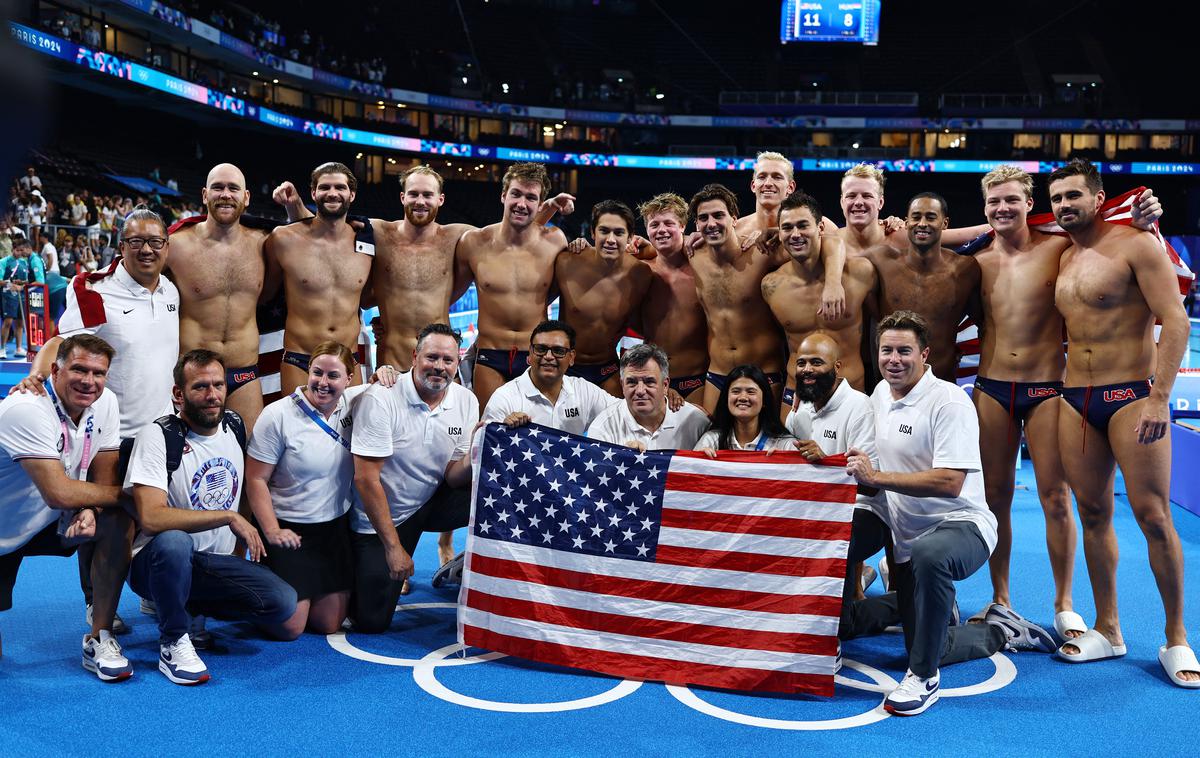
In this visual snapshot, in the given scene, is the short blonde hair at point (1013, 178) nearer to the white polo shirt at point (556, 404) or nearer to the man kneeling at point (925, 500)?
the man kneeling at point (925, 500)

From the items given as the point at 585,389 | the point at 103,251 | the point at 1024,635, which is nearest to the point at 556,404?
the point at 585,389

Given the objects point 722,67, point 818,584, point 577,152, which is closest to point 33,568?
point 818,584

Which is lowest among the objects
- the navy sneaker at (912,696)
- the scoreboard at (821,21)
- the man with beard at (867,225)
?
the navy sneaker at (912,696)

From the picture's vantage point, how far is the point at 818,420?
498 centimetres

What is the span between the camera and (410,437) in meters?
5.12

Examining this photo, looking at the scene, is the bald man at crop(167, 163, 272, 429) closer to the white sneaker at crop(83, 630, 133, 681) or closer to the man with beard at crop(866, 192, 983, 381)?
the white sneaker at crop(83, 630, 133, 681)

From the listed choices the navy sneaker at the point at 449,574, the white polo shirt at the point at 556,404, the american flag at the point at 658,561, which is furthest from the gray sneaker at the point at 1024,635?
the navy sneaker at the point at 449,574

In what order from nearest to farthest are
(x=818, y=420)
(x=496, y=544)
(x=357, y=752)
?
(x=357, y=752) → (x=496, y=544) → (x=818, y=420)

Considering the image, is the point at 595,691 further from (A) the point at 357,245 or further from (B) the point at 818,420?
(A) the point at 357,245

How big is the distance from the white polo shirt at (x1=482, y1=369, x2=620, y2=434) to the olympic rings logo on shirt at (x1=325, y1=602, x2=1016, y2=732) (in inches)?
50.6

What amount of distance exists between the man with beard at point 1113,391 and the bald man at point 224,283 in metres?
4.35

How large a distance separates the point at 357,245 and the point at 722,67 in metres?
42.3

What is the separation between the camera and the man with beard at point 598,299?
6.12m

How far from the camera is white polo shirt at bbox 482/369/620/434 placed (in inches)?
209
